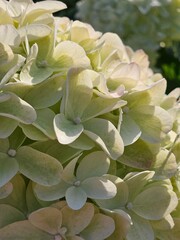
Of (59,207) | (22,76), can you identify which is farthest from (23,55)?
(59,207)

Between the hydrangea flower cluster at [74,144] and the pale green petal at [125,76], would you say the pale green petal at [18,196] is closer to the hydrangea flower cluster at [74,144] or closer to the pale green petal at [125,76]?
the hydrangea flower cluster at [74,144]


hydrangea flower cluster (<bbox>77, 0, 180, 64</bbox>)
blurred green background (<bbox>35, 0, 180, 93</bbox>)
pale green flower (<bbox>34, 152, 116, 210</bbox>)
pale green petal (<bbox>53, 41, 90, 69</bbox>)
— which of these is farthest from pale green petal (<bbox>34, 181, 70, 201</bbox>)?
blurred green background (<bbox>35, 0, 180, 93</bbox>)

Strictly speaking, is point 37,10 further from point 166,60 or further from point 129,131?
point 166,60

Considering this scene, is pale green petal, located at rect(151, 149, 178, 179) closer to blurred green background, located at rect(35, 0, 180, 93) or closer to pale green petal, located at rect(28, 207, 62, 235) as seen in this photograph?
pale green petal, located at rect(28, 207, 62, 235)

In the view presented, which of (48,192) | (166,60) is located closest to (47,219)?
(48,192)

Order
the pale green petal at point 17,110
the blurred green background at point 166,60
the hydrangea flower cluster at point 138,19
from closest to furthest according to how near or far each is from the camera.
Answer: the pale green petal at point 17,110 < the hydrangea flower cluster at point 138,19 < the blurred green background at point 166,60

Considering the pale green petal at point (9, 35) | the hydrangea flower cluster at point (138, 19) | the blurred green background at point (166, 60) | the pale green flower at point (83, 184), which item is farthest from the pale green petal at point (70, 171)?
the blurred green background at point (166, 60)
